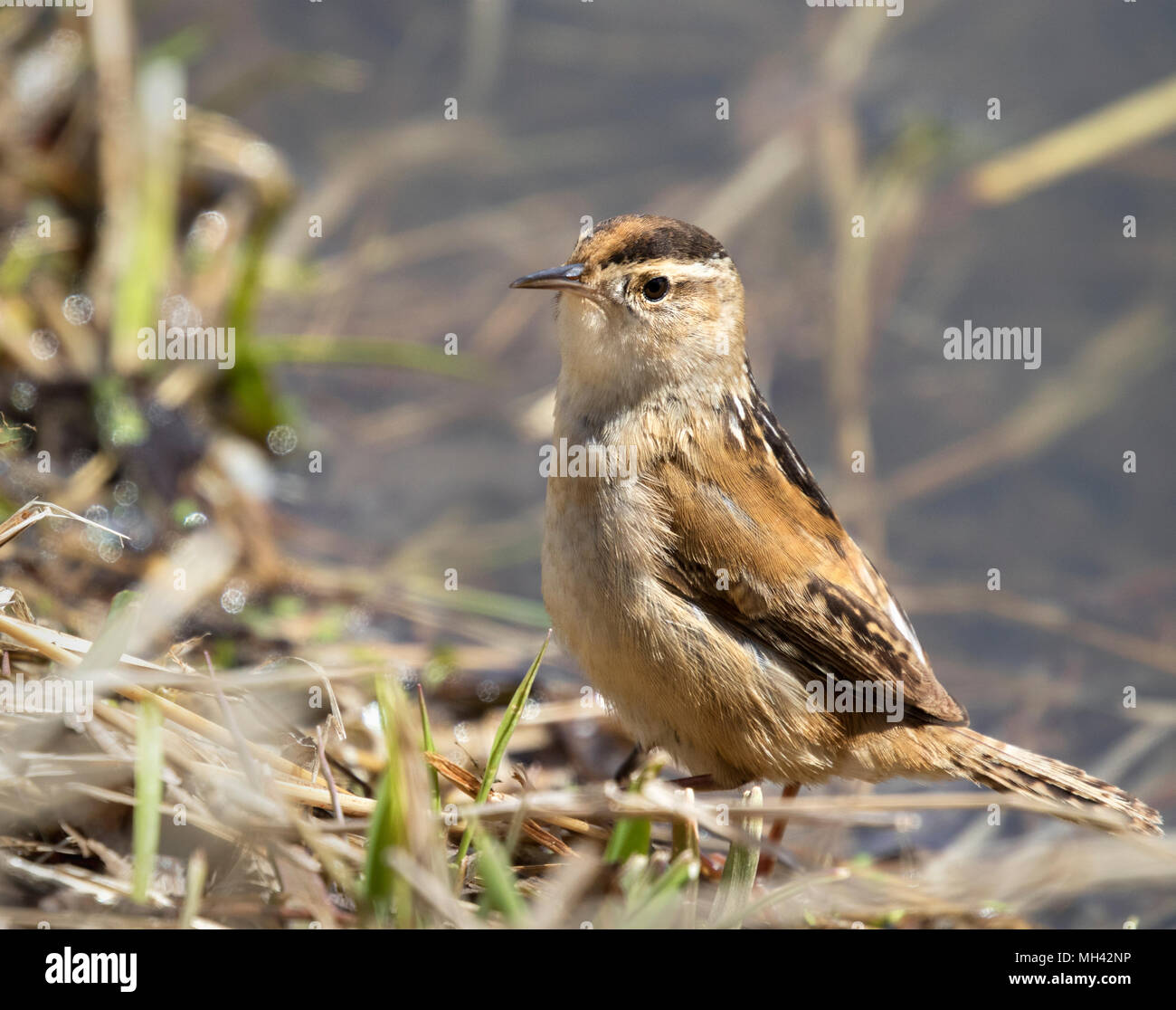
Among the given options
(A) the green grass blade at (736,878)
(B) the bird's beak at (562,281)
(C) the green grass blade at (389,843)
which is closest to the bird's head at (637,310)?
(B) the bird's beak at (562,281)

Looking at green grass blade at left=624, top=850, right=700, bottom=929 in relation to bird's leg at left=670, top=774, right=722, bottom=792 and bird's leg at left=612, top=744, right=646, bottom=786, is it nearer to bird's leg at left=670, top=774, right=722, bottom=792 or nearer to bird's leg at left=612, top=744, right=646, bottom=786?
bird's leg at left=670, top=774, right=722, bottom=792

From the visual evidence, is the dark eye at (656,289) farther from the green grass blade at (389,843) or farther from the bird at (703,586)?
the green grass blade at (389,843)

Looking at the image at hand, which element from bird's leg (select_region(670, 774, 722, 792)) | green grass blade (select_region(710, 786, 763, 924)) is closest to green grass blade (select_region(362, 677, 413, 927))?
green grass blade (select_region(710, 786, 763, 924))

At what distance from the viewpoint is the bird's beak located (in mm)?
4301

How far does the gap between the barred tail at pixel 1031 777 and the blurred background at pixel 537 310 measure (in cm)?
31

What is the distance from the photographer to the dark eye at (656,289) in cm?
439

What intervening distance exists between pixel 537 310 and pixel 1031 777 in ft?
17.6

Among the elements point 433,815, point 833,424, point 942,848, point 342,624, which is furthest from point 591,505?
point 833,424

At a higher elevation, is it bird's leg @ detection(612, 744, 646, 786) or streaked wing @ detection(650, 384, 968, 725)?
streaked wing @ detection(650, 384, 968, 725)

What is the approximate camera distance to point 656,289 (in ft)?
14.5

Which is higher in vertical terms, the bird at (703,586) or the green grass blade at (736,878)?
the bird at (703,586)

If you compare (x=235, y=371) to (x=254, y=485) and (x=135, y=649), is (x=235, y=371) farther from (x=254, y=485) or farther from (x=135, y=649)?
(x=135, y=649)

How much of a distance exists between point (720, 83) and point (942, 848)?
631 centimetres

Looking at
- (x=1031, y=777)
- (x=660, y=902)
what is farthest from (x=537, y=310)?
(x=660, y=902)
